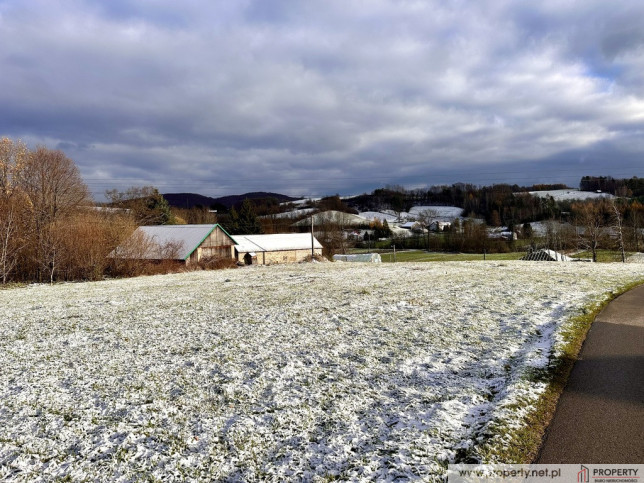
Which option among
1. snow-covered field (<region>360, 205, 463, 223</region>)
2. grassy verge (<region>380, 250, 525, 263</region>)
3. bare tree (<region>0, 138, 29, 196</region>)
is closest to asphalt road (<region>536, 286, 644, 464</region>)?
bare tree (<region>0, 138, 29, 196</region>)

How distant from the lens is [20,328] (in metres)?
11.1

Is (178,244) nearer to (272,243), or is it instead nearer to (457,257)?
(272,243)

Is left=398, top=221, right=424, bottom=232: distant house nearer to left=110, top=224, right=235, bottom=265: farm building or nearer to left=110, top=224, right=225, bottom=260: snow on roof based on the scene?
left=110, top=224, right=235, bottom=265: farm building

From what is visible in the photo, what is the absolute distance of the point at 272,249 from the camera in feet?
176

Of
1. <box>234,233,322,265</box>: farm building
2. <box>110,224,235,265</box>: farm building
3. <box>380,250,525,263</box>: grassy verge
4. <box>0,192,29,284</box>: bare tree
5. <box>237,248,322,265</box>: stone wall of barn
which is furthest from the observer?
<box>380,250,525,263</box>: grassy verge

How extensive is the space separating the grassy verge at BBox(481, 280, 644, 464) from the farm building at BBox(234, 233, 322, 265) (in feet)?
144

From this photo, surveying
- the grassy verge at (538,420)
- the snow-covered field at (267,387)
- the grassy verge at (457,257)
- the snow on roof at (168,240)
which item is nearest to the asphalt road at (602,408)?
the grassy verge at (538,420)

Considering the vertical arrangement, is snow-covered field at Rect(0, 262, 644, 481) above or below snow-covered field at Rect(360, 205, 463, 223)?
below

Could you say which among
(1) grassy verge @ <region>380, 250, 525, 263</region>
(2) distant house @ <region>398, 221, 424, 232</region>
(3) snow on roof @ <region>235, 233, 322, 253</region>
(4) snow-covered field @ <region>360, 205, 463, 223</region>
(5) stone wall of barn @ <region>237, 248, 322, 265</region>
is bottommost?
(1) grassy verge @ <region>380, 250, 525, 263</region>

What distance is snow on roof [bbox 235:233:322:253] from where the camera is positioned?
173 feet

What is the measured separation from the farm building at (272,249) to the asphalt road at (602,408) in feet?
144

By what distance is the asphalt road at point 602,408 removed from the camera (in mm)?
4359

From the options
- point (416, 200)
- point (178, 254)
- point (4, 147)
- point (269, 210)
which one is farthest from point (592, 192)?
point (4, 147)

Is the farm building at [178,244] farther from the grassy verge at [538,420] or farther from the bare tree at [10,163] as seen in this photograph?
the grassy verge at [538,420]
